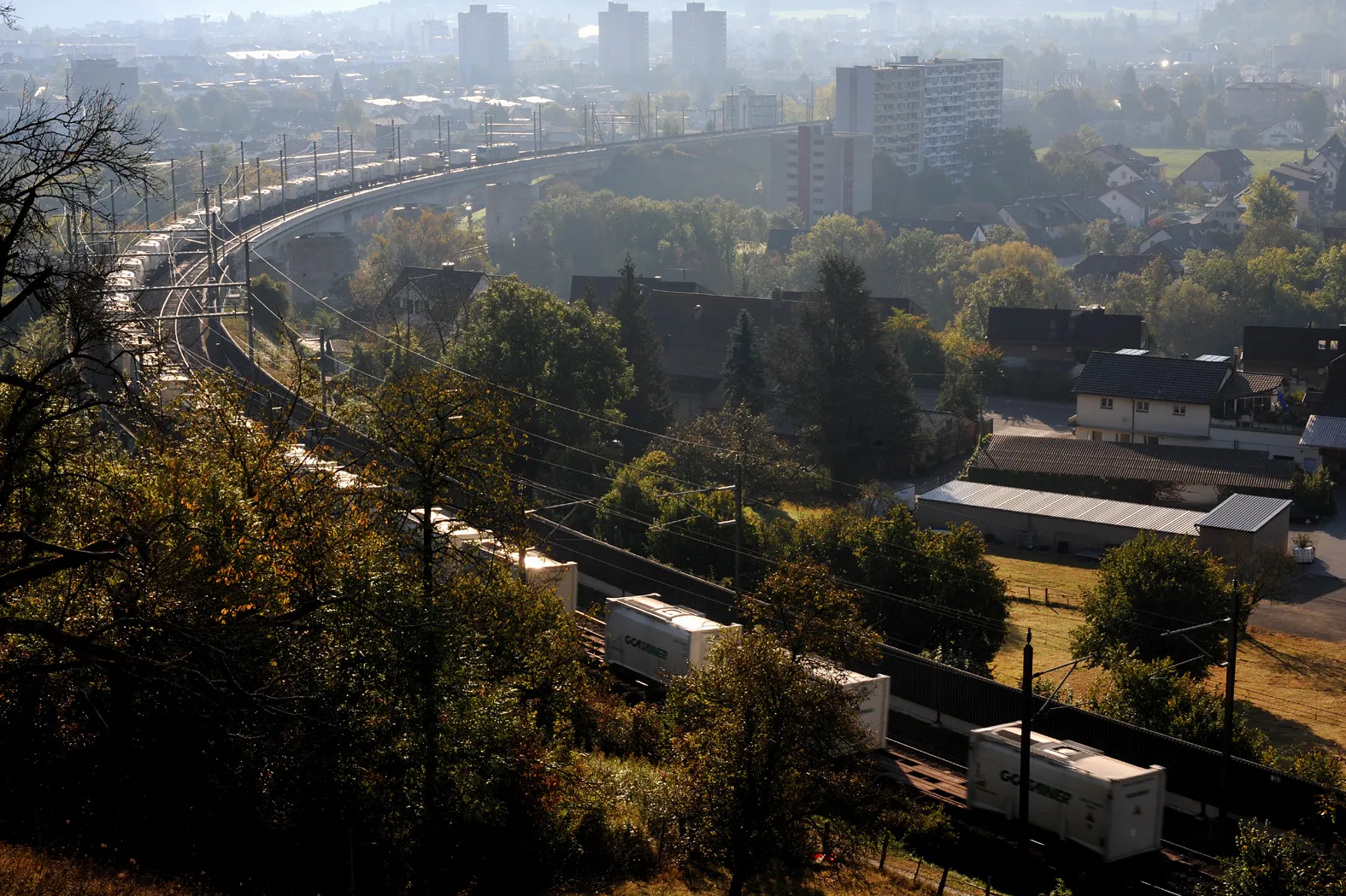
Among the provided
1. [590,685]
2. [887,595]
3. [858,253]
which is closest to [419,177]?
[858,253]

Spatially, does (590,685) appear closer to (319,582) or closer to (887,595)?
(319,582)

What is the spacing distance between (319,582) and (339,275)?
51.6 meters

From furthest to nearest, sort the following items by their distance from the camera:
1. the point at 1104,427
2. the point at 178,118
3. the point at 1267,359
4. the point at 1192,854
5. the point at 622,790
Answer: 1. the point at 178,118
2. the point at 1267,359
3. the point at 1104,427
4. the point at 1192,854
5. the point at 622,790

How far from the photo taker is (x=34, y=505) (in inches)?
302

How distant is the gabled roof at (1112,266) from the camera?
60578 mm

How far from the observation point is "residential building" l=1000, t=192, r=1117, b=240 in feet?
251

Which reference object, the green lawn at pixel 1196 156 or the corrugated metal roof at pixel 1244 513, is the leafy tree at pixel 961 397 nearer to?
the corrugated metal roof at pixel 1244 513

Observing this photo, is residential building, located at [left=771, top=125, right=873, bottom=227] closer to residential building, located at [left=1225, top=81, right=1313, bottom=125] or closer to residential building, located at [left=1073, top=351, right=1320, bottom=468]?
residential building, located at [left=1073, top=351, right=1320, bottom=468]

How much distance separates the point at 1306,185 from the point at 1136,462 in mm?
67310

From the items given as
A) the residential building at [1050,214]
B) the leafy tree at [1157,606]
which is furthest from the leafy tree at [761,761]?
the residential building at [1050,214]

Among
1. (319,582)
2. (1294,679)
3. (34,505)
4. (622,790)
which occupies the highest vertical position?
(34,505)

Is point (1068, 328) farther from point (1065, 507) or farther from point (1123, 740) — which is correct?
point (1123, 740)

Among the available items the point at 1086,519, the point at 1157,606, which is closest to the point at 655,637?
the point at 1157,606

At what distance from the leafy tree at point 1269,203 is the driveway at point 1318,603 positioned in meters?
47.2
